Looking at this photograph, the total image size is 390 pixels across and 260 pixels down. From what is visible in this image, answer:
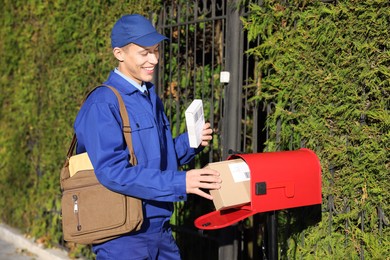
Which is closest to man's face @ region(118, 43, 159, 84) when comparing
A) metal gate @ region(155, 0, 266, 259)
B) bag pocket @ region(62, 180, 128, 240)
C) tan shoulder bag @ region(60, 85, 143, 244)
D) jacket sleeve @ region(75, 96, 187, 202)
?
tan shoulder bag @ region(60, 85, 143, 244)

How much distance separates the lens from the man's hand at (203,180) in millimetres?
3195

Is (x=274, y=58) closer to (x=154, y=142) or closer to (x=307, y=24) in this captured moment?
(x=307, y=24)

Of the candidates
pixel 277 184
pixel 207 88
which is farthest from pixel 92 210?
pixel 207 88

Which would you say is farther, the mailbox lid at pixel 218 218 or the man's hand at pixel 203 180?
the mailbox lid at pixel 218 218

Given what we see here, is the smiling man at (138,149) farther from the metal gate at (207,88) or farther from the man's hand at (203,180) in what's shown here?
the metal gate at (207,88)

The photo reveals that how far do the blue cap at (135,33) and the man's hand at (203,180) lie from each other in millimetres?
739

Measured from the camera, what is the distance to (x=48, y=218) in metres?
7.06

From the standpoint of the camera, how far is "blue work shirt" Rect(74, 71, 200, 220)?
3.30 metres

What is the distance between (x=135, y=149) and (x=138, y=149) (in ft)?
0.05

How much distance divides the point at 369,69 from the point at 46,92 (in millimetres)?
4275

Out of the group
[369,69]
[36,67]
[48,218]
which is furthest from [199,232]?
[36,67]

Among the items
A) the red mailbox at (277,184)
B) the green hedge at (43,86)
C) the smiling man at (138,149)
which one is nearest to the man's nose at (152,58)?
the smiling man at (138,149)

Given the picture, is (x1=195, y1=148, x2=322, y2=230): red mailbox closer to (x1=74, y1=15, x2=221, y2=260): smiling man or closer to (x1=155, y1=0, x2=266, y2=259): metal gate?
(x1=74, y1=15, x2=221, y2=260): smiling man

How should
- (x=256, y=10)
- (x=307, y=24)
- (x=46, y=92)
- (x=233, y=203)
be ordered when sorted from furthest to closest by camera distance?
(x=46, y=92) → (x=256, y=10) → (x=307, y=24) → (x=233, y=203)
